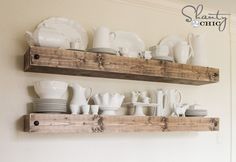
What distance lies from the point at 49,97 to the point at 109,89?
0.53m

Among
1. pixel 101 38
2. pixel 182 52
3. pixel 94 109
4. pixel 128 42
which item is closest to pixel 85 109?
pixel 94 109

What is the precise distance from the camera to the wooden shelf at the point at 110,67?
6.28 feet

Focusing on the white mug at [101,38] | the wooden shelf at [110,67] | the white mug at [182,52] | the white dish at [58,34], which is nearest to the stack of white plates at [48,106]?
the wooden shelf at [110,67]

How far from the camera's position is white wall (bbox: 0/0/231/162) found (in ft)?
6.56

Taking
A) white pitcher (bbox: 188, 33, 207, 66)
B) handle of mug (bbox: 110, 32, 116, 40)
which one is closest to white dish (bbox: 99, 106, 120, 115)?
handle of mug (bbox: 110, 32, 116, 40)

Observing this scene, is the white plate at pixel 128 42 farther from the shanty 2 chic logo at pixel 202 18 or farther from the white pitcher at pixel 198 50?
the shanty 2 chic logo at pixel 202 18

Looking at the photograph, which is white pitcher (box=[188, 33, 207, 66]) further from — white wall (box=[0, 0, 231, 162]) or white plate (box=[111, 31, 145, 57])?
white plate (box=[111, 31, 145, 57])

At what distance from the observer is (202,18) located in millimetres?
2859

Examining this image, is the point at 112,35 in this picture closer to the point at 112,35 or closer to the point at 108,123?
the point at 112,35

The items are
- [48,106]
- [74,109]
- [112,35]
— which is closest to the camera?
[48,106]

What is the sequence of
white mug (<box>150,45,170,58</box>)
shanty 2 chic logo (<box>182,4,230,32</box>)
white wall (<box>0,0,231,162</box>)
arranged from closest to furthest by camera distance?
white wall (<box>0,0,231,162</box>) → white mug (<box>150,45,170,58</box>) → shanty 2 chic logo (<box>182,4,230,32</box>)

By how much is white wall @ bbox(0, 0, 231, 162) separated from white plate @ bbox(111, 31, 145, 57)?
0.28 feet

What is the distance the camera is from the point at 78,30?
87.4 inches

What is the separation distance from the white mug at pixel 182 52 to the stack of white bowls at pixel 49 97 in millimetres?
1006
